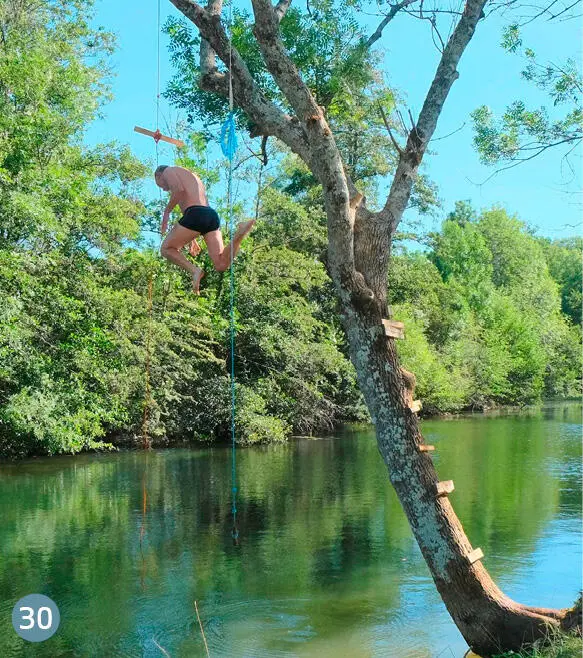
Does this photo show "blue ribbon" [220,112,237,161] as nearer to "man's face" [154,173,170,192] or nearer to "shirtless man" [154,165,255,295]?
"shirtless man" [154,165,255,295]

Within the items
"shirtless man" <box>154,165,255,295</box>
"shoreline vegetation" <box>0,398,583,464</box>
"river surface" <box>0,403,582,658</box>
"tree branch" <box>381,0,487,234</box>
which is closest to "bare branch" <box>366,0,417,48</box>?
"tree branch" <box>381,0,487,234</box>

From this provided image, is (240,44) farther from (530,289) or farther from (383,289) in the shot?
(530,289)

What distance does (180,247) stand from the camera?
661cm

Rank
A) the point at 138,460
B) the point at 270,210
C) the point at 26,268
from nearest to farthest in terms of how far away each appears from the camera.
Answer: the point at 26,268 < the point at 138,460 < the point at 270,210

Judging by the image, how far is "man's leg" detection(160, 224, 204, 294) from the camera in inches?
252

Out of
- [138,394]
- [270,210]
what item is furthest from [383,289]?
[270,210]

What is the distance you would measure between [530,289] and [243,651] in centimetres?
4849

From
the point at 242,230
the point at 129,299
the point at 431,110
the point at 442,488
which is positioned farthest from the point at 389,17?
the point at 129,299

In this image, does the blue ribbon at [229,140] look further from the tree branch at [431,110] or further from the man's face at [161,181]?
the tree branch at [431,110]

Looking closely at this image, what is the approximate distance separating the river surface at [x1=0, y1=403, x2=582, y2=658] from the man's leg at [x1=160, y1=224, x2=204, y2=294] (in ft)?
10.8

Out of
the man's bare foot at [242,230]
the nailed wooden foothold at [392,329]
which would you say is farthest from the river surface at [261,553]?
the man's bare foot at [242,230]

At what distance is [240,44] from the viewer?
8.94 metres

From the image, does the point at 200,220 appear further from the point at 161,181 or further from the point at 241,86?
the point at 241,86

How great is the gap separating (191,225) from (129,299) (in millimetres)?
13792
